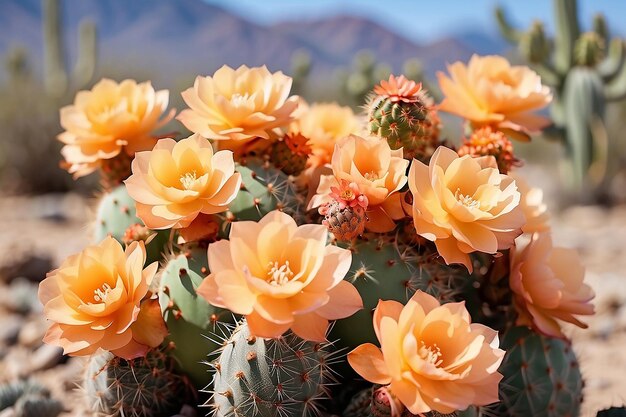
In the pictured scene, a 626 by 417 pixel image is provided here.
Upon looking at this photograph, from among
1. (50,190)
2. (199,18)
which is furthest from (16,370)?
(199,18)

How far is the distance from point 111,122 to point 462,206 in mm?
987

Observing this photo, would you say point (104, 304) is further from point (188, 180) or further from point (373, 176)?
point (373, 176)

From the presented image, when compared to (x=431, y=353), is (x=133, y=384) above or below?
below

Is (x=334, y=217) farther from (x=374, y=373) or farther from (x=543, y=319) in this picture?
(x=543, y=319)

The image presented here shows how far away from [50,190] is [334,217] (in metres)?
7.87

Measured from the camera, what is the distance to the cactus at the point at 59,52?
1004 centimetres

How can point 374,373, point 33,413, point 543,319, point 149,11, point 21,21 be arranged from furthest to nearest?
point 149,11 < point 21,21 < point 33,413 < point 543,319 < point 374,373

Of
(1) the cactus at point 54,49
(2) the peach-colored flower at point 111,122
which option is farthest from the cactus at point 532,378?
(1) the cactus at point 54,49

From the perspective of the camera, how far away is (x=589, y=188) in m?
8.32

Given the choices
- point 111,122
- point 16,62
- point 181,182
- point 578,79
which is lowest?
point 16,62

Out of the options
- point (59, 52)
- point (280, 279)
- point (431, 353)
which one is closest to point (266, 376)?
point (280, 279)

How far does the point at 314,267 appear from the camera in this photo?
123 centimetres

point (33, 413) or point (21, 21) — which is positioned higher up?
Answer: point (33, 413)

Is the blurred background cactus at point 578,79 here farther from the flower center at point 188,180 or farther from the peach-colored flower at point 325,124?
the flower center at point 188,180
